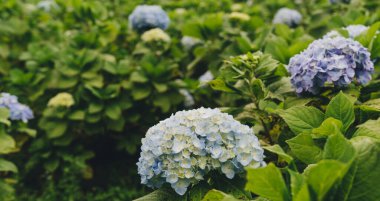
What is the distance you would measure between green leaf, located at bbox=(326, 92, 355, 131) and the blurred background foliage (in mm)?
1682

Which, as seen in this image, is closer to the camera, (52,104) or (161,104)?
(52,104)

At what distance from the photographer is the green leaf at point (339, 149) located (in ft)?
4.16

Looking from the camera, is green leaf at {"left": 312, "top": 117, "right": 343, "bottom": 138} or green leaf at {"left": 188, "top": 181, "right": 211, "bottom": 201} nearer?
green leaf at {"left": 312, "top": 117, "right": 343, "bottom": 138}

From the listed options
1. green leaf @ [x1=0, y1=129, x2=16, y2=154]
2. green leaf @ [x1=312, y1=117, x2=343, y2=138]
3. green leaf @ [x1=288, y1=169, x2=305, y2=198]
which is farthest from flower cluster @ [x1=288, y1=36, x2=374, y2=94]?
green leaf @ [x1=0, y1=129, x2=16, y2=154]

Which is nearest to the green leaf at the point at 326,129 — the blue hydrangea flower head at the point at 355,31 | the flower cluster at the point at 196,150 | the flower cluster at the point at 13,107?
the flower cluster at the point at 196,150

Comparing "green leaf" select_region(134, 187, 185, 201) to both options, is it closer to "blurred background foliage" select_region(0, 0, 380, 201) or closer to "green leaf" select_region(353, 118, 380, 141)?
"green leaf" select_region(353, 118, 380, 141)

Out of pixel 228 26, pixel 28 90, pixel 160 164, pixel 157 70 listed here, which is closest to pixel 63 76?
pixel 28 90

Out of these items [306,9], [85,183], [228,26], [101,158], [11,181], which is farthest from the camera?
[306,9]

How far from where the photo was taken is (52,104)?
11.9 feet

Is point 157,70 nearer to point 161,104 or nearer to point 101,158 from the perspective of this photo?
point 161,104

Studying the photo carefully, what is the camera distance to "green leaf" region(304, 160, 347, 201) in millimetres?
1143

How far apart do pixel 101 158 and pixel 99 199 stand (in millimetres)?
834

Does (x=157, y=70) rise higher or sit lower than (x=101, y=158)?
higher

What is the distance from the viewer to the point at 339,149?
130 centimetres
